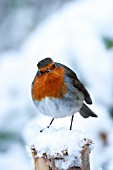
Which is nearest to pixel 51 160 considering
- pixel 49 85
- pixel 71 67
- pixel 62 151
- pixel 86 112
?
pixel 62 151

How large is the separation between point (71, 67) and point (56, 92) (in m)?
0.77

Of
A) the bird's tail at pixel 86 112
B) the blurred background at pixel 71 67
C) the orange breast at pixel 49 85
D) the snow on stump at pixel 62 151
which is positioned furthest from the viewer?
the blurred background at pixel 71 67

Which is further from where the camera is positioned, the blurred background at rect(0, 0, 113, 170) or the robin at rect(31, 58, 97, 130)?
the blurred background at rect(0, 0, 113, 170)


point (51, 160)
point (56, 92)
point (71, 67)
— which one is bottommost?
point (51, 160)

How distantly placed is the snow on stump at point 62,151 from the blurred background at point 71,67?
50cm

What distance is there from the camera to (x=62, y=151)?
1.98m

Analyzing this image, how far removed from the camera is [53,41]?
4.02 meters

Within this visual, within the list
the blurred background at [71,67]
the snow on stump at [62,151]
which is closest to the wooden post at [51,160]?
the snow on stump at [62,151]

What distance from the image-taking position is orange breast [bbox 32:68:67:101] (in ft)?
8.57

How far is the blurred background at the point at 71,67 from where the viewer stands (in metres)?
3.18

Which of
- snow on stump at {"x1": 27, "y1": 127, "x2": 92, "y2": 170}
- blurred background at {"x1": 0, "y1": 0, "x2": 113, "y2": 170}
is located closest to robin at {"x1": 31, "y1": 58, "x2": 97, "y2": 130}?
blurred background at {"x1": 0, "y1": 0, "x2": 113, "y2": 170}

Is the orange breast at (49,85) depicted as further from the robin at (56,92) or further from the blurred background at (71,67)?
the blurred background at (71,67)

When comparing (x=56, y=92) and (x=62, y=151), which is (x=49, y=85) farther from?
(x=62, y=151)

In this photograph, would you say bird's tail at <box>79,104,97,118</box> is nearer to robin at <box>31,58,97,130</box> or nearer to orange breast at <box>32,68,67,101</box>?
robin at <box>31,58,97,130</box>
